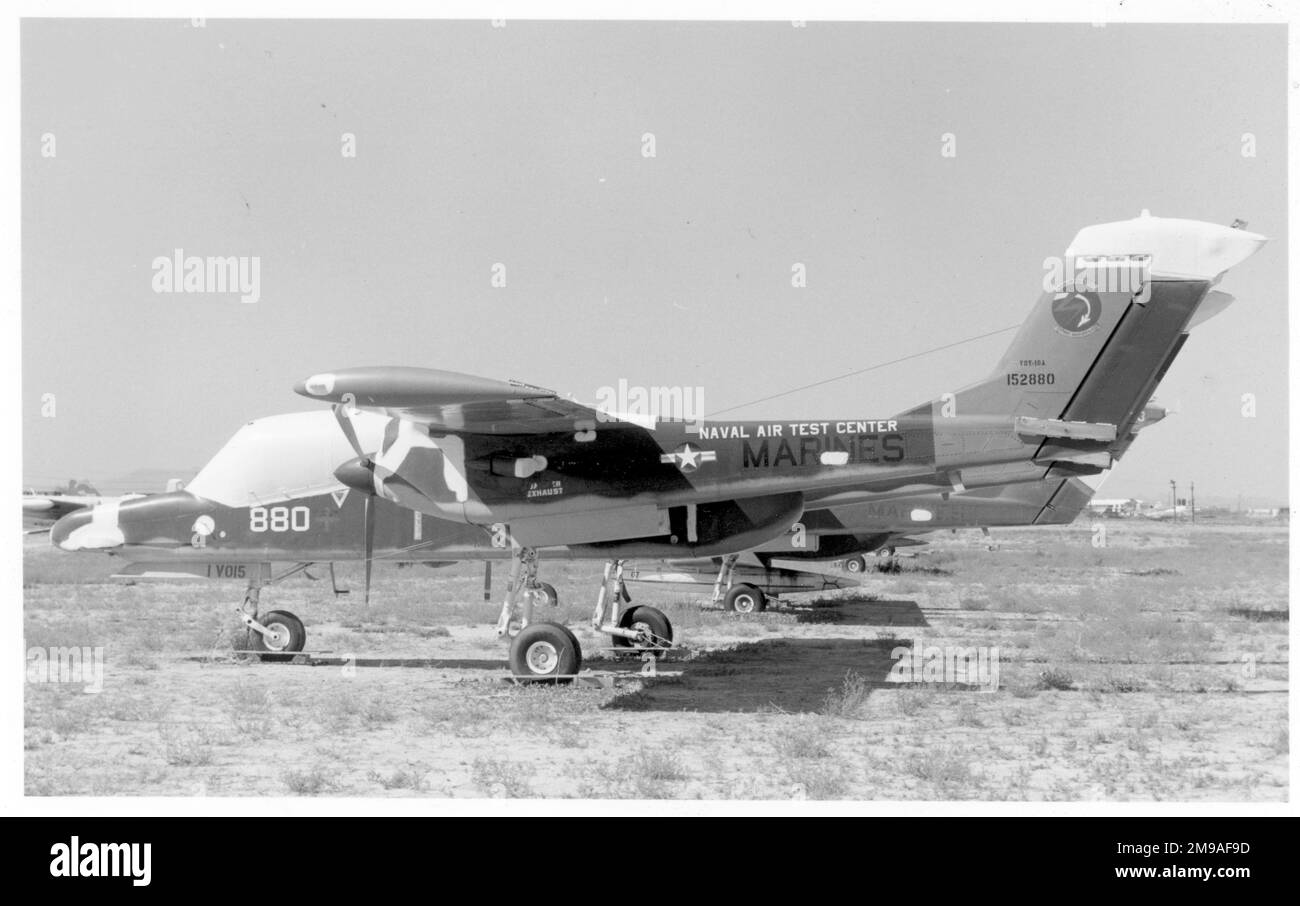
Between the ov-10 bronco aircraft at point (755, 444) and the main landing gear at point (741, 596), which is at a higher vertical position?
the ov-10 bronco aircraft at point (755, 444)

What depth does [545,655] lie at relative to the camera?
37.1 feet

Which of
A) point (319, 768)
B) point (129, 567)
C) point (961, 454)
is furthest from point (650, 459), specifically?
point (129, 567)

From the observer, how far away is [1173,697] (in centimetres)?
1143

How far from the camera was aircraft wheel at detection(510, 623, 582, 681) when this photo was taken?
1123 centimetres

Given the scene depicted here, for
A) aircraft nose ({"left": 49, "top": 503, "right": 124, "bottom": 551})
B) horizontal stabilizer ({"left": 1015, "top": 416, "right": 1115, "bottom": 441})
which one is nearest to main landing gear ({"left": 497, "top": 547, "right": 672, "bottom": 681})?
horizontal stabilizer ({"left": 1015, "top": 416, "right": 1115, "bottom": 441})

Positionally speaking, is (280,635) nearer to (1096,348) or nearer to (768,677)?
(768,677)

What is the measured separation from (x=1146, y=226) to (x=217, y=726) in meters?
10.1

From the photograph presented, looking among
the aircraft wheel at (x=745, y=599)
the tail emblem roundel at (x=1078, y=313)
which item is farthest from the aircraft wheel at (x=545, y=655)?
the aircraft wheel at (x=745, y=599)

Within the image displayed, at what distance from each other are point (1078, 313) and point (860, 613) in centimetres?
1223

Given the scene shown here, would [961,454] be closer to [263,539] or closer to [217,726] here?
[217,726]

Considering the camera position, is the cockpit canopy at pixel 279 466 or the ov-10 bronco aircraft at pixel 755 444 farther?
the cockpit canopy at pixel 279 466

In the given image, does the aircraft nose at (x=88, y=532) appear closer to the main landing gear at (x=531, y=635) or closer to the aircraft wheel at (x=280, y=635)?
the aircraft wheel at (x=280, y=635)

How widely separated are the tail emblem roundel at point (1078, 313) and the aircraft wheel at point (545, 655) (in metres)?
6.06

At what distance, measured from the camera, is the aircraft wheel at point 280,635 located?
13.9 m
